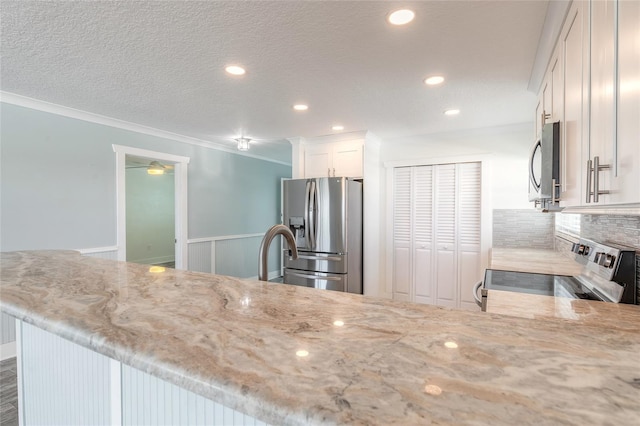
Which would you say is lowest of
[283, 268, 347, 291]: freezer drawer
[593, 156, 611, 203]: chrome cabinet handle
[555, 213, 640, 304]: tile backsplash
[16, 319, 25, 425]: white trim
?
Result: [283, 268, 347, 291]: freezer drawer

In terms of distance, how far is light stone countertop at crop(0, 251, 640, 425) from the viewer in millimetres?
394

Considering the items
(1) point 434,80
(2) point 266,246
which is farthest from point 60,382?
(1) point 434,80

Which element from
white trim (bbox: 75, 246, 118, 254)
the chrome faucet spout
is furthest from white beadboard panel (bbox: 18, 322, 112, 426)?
white trim (bbox: 75, 246, 118, 254)

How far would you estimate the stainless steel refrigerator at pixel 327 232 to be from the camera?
3625 millimetres

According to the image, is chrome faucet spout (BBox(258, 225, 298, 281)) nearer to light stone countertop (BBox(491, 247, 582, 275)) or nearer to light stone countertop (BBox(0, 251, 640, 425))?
light stone countertop (BBox(0, 251, 640, 425))

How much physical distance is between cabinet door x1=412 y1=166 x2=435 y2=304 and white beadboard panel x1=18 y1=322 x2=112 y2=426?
11.9 feet

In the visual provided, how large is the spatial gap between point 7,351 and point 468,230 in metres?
4.62

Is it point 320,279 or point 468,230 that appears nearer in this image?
point 320,279

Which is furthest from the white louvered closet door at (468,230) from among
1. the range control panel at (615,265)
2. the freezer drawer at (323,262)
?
the range control panel at (615,265)

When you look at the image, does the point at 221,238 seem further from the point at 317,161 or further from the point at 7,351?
the point at 7,351

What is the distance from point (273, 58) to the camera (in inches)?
80.5

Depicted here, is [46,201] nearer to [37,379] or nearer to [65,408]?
Result: [37,379]

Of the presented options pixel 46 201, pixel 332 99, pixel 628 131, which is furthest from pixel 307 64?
pixel 46 201

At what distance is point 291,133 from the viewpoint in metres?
4.00
